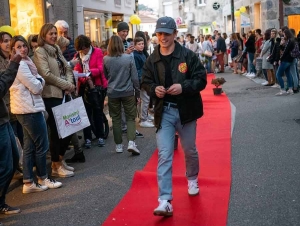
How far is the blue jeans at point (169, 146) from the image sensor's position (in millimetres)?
5000

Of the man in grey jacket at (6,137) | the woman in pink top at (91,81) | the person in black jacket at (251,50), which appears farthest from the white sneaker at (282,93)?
the man in grey jacket at (6,137)

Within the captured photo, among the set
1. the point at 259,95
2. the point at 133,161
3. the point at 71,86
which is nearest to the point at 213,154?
the point at 133,161

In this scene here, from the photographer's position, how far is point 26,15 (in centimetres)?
1359

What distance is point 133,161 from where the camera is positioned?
24.9ft

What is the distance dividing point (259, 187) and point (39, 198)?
2.61 metres

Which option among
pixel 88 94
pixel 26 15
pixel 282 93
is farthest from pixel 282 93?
pixel 26 15

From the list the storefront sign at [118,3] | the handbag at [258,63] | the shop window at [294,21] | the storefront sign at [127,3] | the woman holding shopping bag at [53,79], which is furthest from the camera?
the storefront sign at [127,3]

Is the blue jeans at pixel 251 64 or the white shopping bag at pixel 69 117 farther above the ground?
the blue jeans at pixel 251 64

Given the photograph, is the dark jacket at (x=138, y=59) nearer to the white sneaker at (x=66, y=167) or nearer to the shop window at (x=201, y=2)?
the white sneaker at (x=66, y=167)

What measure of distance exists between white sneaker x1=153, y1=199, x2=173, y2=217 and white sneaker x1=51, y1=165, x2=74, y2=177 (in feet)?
7.70

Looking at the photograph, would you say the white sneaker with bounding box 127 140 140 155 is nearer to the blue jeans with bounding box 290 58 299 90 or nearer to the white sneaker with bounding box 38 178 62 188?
the white sneaker with bounding box 38 178 62 188

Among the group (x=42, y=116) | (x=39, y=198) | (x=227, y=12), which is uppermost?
(x=227, y=12)

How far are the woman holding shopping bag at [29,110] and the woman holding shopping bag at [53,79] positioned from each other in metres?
0.59

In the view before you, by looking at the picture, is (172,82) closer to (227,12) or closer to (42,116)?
(42,116)
